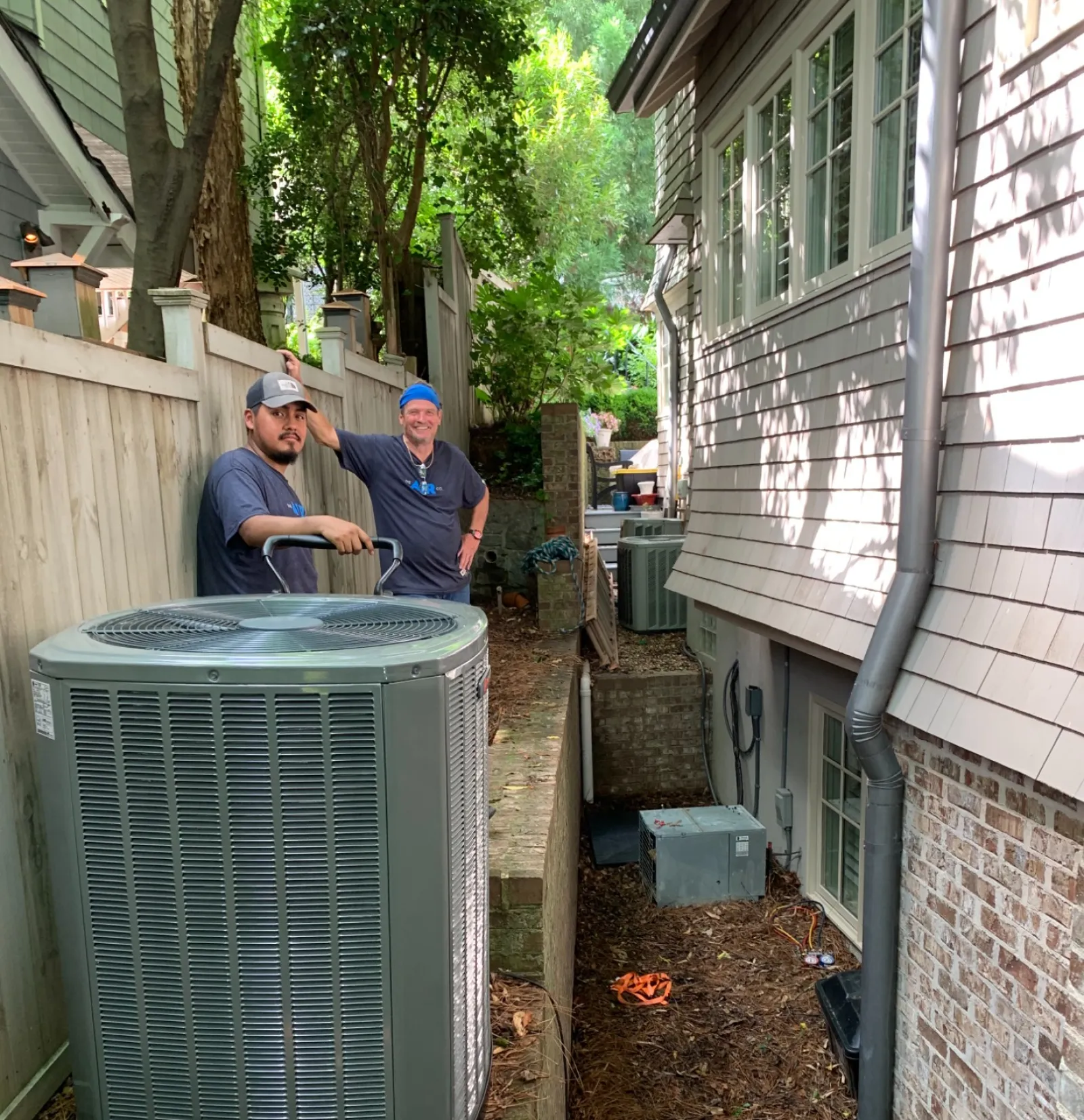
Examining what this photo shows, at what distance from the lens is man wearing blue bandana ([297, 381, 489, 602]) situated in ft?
12.7

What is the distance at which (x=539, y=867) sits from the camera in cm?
281

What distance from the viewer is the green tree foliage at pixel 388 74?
658 centimetres

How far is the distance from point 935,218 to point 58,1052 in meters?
3.78

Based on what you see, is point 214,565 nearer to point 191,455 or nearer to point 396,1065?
point 191,455

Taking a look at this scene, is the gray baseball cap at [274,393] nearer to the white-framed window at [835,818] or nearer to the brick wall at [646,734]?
the white-framed window at [835,818]

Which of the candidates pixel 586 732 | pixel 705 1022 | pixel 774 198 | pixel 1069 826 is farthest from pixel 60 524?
pixel 586 732

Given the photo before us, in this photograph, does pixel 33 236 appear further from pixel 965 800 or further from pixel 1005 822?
pixel 1005 822

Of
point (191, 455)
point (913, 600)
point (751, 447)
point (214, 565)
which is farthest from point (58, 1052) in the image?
point (751, 447)

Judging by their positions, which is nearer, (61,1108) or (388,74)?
(61,1108)

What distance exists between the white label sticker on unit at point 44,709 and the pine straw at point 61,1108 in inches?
33.1

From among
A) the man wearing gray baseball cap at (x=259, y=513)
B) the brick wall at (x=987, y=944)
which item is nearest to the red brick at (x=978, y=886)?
the brick wall at (x=987, y=944)

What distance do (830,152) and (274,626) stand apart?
4007mm

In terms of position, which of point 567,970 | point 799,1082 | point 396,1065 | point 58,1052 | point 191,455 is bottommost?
point 799,1082

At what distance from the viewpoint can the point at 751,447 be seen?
17.2 feet
